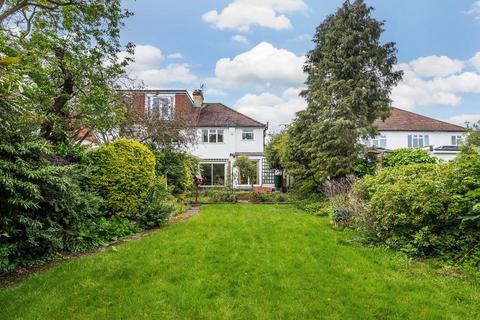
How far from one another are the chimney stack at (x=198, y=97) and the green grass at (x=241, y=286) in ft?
72.0

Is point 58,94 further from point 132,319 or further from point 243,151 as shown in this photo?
point 243,151

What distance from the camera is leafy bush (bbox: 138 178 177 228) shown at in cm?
964

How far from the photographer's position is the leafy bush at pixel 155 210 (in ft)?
31.6

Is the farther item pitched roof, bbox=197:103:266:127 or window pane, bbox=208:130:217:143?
window pane, bbox=208:130:217:143

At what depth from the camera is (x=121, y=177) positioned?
30.0 feet

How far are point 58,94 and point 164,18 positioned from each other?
6.31m

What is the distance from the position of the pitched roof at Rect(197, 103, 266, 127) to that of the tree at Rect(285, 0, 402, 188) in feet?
32.9

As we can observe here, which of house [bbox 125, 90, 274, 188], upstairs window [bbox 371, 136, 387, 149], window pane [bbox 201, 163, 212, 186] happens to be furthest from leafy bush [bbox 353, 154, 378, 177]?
upstairs window [bbox 371, 136, 387, 149]

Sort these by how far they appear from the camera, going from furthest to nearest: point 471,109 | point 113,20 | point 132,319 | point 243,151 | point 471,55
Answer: point 243,151 → point 471,109 → point 471,55 → point 113,20 → point 132,319

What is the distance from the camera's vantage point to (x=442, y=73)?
18109 mm

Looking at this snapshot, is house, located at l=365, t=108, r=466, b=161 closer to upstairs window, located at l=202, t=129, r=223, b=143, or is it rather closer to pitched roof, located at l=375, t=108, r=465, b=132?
pitched roof, located at l=375, t=108, r=465, b=132

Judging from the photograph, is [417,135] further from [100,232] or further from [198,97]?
[100,232]

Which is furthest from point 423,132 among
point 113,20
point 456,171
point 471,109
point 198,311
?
point 198,311

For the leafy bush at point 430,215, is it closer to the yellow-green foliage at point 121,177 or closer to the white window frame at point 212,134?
the yellow-green foliage at point 121,177
